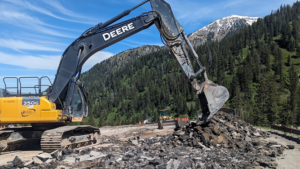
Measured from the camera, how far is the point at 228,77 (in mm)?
101688

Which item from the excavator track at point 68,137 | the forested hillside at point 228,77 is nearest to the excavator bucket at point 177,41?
the excavator track at point 68,137

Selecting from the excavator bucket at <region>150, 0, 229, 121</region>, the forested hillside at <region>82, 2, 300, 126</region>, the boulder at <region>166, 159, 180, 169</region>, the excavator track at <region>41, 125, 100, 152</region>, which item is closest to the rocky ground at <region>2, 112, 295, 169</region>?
the boulder at <region>166, 159, 180, 169</region>

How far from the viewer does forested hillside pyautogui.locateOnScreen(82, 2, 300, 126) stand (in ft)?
276

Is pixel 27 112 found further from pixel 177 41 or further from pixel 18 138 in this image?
pixel 177 41

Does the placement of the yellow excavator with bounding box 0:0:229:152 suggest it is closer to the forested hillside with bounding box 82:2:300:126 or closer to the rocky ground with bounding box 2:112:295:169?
the rocky ground with bounding box 2:112:295:169

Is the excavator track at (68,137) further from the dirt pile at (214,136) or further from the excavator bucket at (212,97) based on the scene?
the excavator bucket at (212,97)

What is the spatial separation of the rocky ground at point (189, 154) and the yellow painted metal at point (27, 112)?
75.0 inches

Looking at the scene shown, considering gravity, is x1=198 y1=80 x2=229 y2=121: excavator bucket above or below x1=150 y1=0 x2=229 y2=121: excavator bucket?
below

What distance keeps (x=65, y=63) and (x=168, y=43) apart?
5.12 metres

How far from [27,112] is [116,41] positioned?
526 cm

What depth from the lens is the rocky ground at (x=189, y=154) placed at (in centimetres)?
683

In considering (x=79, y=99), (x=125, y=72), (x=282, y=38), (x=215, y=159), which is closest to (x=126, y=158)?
(x=215, y=159)

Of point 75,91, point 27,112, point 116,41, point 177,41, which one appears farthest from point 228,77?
point 27,112

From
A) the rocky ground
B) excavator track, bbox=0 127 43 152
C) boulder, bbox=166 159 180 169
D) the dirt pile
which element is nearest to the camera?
boulder, bbox=166 159 180 169
